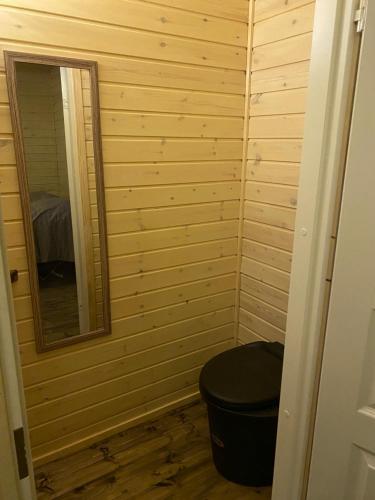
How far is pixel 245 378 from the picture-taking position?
175cm

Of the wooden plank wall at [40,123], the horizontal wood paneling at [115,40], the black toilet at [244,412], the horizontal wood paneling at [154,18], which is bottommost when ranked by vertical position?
the black toilet at [244,412]

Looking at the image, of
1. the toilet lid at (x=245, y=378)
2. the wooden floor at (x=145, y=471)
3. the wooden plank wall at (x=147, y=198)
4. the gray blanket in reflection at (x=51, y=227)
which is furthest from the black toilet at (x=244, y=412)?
the gray blanket in reflection at (x=51, y=227)

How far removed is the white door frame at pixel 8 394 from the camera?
0.58 m

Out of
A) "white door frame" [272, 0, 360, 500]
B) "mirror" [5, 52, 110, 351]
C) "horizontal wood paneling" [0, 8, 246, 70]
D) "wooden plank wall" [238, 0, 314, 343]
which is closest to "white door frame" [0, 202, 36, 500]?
"white door frame" [272, 0, 360, 500]

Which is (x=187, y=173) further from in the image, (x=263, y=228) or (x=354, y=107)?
(x=354, y=107)

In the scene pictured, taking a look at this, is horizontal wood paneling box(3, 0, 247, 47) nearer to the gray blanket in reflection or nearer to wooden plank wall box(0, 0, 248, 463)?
wooden plank wall box(0, 0, 248, 463)

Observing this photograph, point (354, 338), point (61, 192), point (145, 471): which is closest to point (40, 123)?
point (61, 192)

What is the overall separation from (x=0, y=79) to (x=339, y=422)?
1674 mm

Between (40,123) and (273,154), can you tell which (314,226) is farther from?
(40,123)

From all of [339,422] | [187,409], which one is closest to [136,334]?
[187,409]

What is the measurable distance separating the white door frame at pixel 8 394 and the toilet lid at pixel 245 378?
1125 millimetres

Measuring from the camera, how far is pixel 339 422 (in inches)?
40.9

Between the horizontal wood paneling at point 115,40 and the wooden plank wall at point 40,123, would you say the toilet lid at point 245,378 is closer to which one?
the wooden plank wall at point 40,123

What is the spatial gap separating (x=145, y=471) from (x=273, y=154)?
5.82ft
